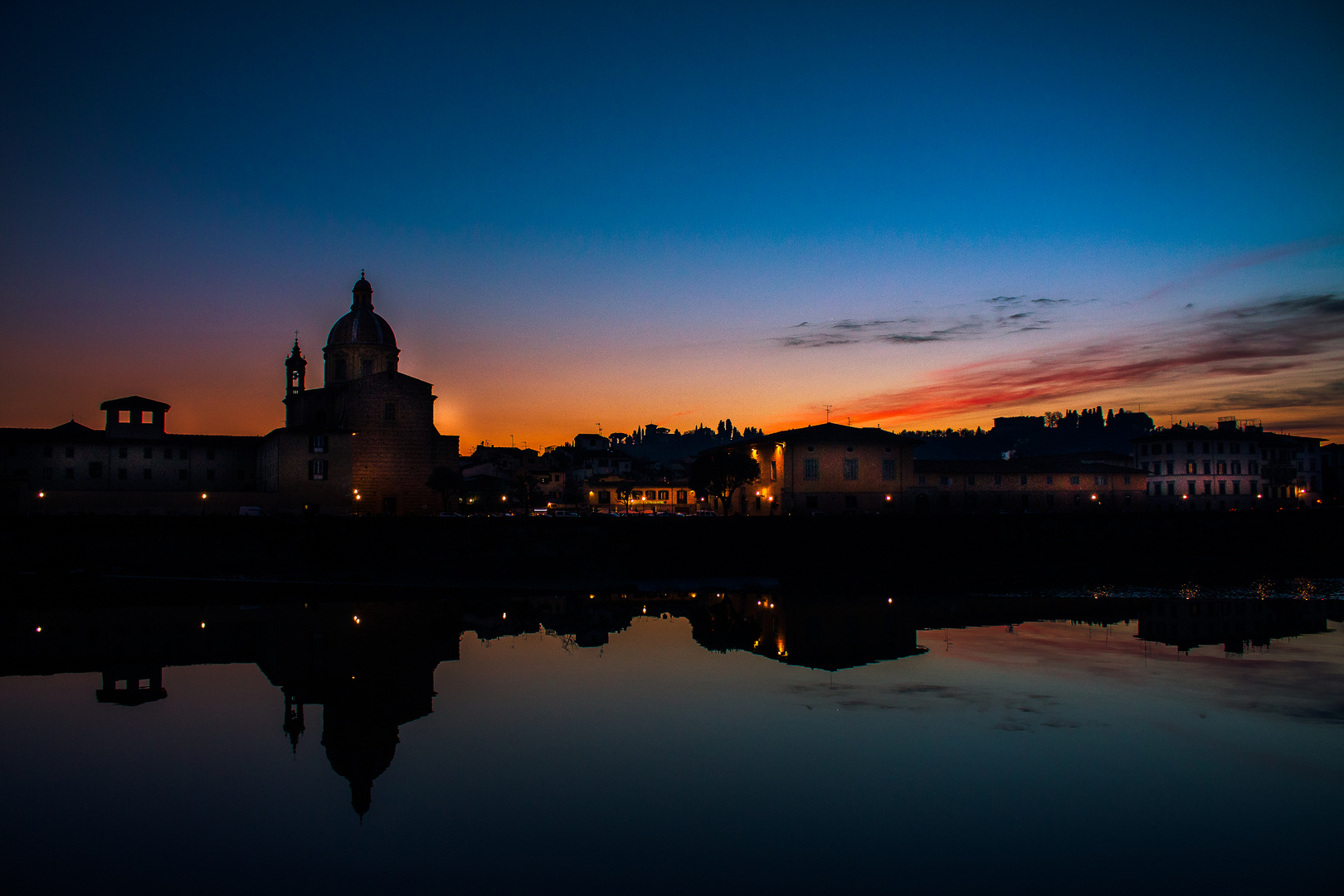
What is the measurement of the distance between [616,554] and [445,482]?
70.2ft

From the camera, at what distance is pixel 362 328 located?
69188 millimetres

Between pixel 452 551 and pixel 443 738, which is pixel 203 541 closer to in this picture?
pixel 452 551

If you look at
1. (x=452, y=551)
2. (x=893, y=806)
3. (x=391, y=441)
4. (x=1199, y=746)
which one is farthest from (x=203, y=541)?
(x=1199, y=746)

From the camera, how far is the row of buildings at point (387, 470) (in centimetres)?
5569

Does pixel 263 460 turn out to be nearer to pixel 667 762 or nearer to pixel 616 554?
pixel 616 554

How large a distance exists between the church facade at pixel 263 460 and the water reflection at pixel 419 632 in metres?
20.2

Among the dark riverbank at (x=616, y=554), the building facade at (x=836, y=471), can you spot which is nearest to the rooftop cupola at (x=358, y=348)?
the dark riverbank at (x=616, y=554)

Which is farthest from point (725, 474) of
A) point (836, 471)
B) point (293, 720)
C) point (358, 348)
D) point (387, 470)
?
point (293, 720)

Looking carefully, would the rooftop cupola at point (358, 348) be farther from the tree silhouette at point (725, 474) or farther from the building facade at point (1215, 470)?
the building facade at point (1215, 470)

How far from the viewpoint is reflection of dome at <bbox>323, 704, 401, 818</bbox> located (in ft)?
53.7

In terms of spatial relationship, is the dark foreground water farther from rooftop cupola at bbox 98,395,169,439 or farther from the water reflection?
rooftop cupola at bbox 98,395,169,439

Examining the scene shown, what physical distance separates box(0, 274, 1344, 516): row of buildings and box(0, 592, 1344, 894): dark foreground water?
2603 centimetres

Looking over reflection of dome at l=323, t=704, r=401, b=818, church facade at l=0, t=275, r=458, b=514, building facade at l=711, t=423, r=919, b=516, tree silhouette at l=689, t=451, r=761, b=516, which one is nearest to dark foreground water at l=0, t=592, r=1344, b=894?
reflection of dome at l=323, t=704, r=401, b=818

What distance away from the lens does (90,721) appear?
2053 cm
